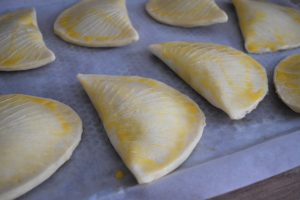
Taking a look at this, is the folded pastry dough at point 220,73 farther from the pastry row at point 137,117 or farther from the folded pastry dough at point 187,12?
the folded pastry dough at point 187,12

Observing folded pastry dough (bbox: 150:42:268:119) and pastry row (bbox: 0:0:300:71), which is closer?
folded pastry dough (bbox: 150:42:268:119)

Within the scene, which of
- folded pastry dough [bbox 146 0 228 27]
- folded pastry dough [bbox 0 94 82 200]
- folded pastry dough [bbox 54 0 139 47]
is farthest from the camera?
folded pastry dough [bbox 146 0 228 27]

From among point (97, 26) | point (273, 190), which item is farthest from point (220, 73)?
point (97, 26)

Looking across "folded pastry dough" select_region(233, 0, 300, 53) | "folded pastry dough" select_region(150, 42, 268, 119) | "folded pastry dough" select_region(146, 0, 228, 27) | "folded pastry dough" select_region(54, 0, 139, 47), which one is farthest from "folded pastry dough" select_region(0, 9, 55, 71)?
"folded pastry dough" select_region(233, 0, 300, 53)

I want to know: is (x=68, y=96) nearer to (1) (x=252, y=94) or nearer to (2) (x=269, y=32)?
(1) (x=252, y=94)

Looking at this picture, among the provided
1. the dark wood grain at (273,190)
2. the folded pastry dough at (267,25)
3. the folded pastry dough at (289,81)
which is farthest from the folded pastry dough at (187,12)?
the dark wood grain at (273,190)

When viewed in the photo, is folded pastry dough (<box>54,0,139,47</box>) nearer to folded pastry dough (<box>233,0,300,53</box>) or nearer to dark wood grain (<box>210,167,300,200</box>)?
folded pastry dough (<box>233,0,300,53</box>)
